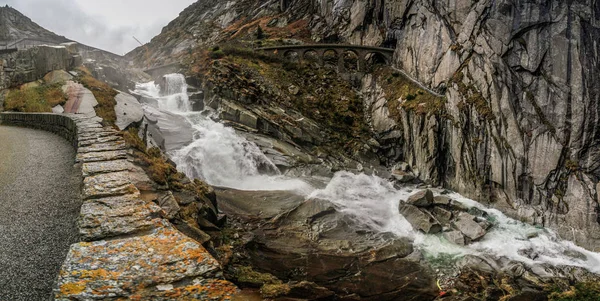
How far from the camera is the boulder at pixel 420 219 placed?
18172 mm

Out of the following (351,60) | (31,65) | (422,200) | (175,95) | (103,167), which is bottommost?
(422,200)

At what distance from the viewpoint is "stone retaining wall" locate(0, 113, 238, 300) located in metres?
3.00

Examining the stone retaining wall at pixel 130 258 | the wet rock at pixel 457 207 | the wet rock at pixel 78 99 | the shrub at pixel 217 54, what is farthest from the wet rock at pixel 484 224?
the shrub at pixel 217 54

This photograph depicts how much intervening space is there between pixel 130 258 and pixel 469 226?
19.6 m

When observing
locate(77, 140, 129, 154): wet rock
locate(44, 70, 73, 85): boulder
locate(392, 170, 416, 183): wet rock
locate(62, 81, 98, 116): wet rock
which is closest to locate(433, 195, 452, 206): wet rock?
locate(392, 170, 416, 183): wet rock

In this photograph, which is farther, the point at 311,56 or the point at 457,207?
the point at 311,56

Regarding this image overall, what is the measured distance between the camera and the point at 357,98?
39.0 meters

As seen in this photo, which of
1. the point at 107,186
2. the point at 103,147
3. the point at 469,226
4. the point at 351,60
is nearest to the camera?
the point at 107,186

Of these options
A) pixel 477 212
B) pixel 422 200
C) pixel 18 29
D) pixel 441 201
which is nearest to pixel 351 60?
pixel 441 201

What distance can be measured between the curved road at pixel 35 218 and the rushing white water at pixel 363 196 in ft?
43.2

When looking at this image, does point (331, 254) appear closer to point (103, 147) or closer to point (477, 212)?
point (103, 147)

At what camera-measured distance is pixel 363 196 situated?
2291cm

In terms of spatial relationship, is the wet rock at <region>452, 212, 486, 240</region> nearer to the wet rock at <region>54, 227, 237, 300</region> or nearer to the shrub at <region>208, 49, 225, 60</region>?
the wet rock at <region>54, 227, 237, 300</region>

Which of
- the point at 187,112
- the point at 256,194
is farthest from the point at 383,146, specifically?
the point at 187,112
